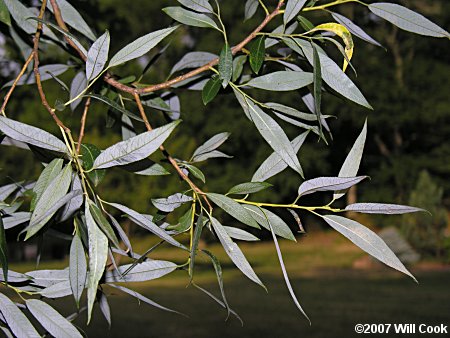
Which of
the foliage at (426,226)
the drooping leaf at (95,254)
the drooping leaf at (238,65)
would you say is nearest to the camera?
the drooping leaf at (95,254)

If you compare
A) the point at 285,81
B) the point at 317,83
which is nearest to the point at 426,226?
the point at 285,81

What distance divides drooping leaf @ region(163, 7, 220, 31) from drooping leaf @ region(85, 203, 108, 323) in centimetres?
26

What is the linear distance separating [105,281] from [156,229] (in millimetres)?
127

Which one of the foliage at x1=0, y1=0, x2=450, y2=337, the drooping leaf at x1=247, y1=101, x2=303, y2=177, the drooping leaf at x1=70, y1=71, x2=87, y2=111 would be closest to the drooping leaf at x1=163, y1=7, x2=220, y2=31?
the foliage at x1=0, y1=0, x2=450, y2=337

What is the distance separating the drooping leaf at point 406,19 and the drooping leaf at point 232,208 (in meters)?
0.23

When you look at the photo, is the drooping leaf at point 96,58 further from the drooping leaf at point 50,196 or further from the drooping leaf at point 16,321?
the drooping leaf at point 16,321

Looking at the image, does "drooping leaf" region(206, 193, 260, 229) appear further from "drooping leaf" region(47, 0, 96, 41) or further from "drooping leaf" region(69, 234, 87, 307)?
"drooping leaf" region(47, 0, 96, 41)

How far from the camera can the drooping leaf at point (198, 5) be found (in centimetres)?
72

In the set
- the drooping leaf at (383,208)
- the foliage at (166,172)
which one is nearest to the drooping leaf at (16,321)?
the foliage at (166,172)

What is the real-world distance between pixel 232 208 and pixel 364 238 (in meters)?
0.13

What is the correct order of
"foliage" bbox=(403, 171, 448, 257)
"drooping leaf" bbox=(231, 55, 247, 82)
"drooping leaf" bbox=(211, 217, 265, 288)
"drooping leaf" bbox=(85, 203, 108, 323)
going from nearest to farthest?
"drooping leaf" bbox=(85, 203, 108, 323)
"drooping leaf" bbox=(211, 217, 265, 288)
"drooping leaf" bbox=(231, 55, 247, 82)
"foliage" bbox=(403, 171, 448, 257)

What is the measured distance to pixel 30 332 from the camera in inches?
25.5

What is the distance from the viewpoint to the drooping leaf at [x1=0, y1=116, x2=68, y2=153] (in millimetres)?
578

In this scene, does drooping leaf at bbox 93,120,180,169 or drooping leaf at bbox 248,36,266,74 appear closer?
drooping leaf at bbox 93,120,180,169
